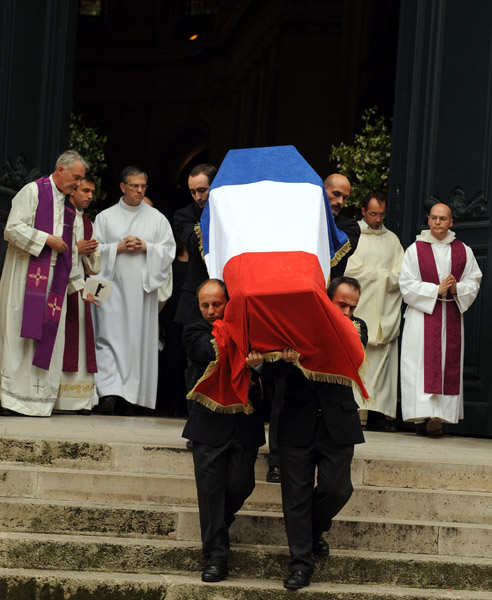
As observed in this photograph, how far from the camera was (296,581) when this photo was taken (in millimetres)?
5523

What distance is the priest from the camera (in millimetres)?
8719

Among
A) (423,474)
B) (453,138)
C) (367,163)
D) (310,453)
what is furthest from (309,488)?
(367,163)

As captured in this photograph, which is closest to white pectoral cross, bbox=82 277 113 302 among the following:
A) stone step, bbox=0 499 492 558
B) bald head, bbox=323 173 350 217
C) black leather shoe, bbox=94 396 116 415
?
black leather shoe, bbox=94 396 116 415

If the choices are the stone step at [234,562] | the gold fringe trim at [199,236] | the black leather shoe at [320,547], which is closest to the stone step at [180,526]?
the stone step at [234,562]

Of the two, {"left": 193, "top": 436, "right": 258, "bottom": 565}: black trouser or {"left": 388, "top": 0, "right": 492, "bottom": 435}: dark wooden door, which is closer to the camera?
{"left": 193, "top": 436, "right": 258, "bottom": 565}: black trouser

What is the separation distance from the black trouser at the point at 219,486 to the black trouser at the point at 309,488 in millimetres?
199

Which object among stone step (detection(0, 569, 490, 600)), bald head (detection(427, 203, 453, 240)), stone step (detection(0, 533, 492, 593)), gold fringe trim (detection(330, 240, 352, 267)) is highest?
bald head (detection(427, 203, 453, 240))

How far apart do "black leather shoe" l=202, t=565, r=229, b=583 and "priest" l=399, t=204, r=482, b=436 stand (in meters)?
3.44

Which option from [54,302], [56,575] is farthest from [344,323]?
[54,302]

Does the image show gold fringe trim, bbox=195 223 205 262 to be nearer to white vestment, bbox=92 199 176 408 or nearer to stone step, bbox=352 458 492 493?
stone step, bbox=352 458 492 493

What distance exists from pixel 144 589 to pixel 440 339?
3932 mm

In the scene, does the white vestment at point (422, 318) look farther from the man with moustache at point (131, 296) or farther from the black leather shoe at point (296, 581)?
the black leather shoe at point (296, 581)

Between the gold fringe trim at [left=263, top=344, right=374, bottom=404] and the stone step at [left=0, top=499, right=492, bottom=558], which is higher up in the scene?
the gold fringe trim at [left=263, top=344, right=374, bottom=404]

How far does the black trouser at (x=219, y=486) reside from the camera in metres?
5.62
